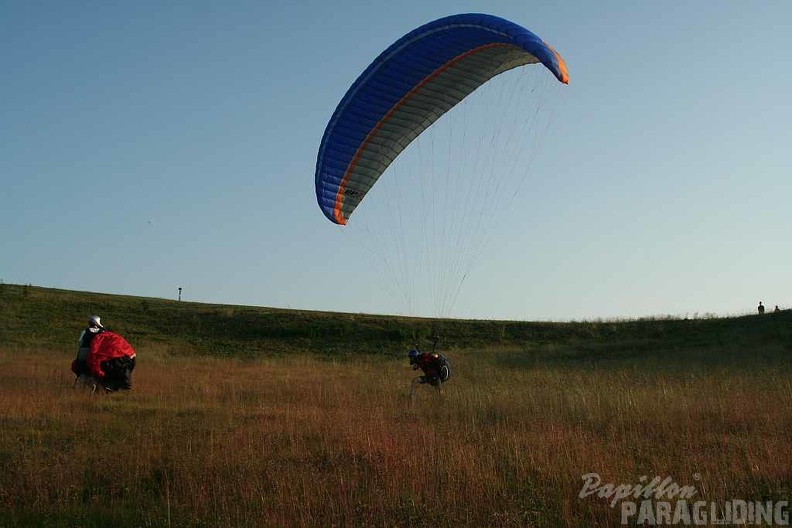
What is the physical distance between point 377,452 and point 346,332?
75.8 ft

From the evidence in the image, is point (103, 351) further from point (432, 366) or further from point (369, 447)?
point (369, 447)

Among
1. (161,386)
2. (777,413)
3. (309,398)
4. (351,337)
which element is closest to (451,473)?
(777,413)

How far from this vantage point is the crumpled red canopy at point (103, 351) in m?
11.6

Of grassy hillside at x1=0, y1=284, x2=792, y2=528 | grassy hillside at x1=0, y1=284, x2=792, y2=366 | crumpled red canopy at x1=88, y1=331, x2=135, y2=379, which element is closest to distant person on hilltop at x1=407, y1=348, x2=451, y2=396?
grassy hillside at x1=0, y1=284, x2=792, y2=528

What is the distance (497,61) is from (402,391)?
19.4ft

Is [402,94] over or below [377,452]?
over

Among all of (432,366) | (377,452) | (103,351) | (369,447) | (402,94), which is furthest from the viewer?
(402,94)

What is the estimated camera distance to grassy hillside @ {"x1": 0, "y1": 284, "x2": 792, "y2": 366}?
2361 cm

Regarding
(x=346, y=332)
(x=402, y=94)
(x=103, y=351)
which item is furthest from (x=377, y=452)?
(x=346, y=332)

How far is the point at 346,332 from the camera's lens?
1166 inches

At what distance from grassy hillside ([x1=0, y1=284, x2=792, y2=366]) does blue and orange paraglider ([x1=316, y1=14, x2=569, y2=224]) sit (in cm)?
1050

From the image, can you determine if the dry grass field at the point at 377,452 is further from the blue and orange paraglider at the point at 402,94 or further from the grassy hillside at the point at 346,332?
the grassy hillside at the point at 346,332

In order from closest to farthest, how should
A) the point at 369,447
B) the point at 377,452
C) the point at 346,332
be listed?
the point at 377,452 → the point at 369,447 → the point at 346,332

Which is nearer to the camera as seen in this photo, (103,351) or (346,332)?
(103,351)
